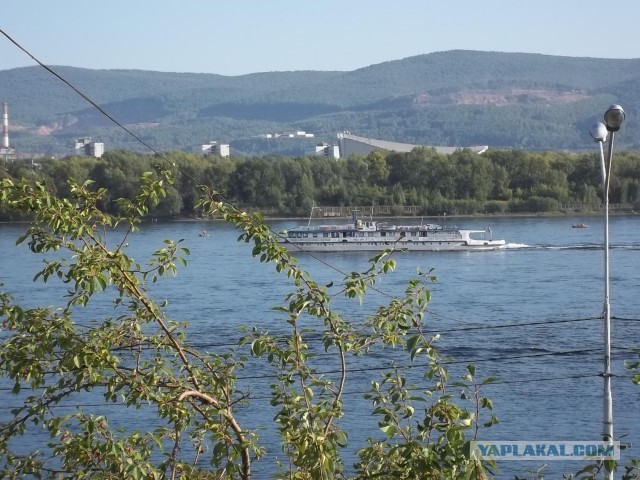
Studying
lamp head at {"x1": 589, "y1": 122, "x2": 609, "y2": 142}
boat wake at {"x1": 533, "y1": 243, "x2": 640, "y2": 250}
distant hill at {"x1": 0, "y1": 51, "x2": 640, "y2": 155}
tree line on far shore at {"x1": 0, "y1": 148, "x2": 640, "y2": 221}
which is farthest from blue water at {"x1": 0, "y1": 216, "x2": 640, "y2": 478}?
distant hill at {"x1": 0, "y1": 51, "x2": 640, "y2": 155}

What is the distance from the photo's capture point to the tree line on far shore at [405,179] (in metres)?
33.0

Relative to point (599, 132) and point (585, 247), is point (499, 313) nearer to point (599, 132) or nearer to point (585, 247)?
point (599, 132)

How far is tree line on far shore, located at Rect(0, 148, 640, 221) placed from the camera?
33028 mm

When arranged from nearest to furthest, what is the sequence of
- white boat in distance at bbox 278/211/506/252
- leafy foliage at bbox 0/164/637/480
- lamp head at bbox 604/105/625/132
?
1. leafy foliage at bbox 0/164/637/480
2. lamp head at bbox 604/105/625/132
3. white boat in distance at bbox 278/211/506/252

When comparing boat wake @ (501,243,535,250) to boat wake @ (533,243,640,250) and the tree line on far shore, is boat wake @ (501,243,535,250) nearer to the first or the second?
boat wake @ (533,243,640,250)

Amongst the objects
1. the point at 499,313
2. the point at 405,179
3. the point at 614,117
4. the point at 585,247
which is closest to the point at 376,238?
the point at 585,247

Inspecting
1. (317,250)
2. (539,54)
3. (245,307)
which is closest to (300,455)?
(245,307)

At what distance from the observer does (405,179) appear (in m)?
35.4

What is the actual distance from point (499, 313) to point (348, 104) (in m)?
112

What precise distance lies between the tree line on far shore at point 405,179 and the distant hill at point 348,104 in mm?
40838

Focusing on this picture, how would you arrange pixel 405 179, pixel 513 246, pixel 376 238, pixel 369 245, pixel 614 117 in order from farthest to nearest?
1. pixel 405 179
2. pixel 376 238
3. pixel 369 245
4. pixel 513 246
5. pixel 614 117

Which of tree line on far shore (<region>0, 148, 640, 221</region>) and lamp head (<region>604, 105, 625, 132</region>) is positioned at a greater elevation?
lamp head (<region>604, 105, 625, 132</region>)

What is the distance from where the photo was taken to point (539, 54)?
13000 centimetres

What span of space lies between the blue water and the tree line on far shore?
6785 mm
